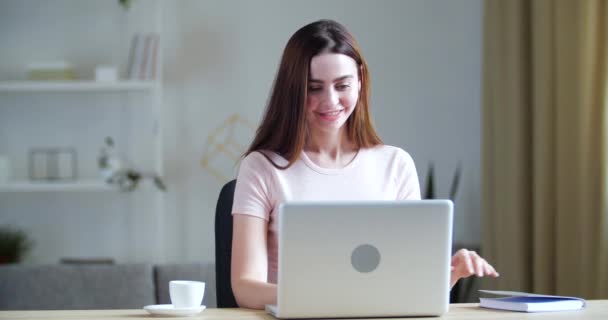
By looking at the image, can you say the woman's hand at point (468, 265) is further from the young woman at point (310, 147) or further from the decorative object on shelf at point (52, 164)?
the decorative object on shelf at point (52, 164)

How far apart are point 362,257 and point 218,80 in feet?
9.96

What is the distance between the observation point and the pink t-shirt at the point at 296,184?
2.06m

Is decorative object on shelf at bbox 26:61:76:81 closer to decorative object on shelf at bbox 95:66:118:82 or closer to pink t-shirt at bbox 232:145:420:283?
decorative object on shelf at bbox 95:66:118:82

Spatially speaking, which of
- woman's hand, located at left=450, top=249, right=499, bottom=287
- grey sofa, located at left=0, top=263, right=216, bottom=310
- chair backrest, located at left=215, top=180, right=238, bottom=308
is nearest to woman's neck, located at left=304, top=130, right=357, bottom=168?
chair backrest, located at left=215, top=180, right=238, bottom=308

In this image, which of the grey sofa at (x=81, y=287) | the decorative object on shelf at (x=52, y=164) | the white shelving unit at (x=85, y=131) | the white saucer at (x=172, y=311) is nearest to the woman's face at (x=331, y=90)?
the white saucer at (x=172, y=311)

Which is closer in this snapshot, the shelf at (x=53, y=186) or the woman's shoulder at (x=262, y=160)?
the woman's shoulder at (x=262, y=160)

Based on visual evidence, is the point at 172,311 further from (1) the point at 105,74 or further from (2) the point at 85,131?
Answer: (2) the point at 85,131

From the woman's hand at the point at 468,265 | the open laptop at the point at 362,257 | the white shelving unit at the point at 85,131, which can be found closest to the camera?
the open laptop at the point at 362,257

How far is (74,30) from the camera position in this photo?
4410mm

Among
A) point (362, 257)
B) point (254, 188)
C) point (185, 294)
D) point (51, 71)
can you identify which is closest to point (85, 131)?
point (51, 71)

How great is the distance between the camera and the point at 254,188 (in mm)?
2055

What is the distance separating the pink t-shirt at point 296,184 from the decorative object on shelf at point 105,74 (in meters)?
2.25

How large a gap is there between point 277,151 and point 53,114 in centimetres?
256

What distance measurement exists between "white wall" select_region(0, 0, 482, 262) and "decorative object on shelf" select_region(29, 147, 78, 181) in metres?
0.08
